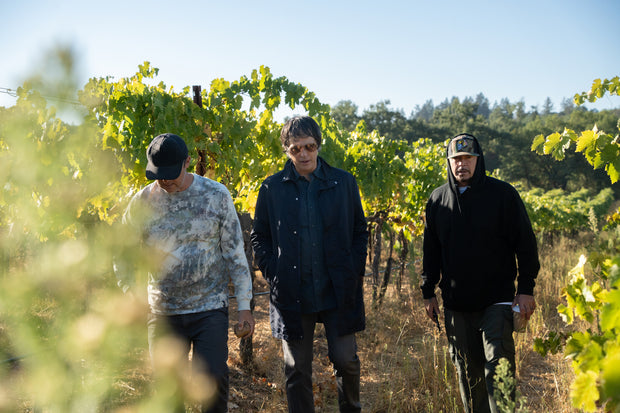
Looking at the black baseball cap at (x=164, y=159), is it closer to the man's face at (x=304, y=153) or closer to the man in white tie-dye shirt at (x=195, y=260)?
the man in white tie-dye shirt at (x=195, y=260)

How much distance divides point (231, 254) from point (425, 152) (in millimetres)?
6397

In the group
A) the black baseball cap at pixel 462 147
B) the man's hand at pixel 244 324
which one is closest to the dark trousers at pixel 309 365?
the man's hand at pixel 244 324

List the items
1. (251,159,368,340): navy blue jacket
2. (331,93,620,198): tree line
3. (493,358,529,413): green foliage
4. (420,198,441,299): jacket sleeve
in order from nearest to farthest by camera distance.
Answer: (493,358,529,413): green foliage → (251,159,368,340): navy blue jacket → (420,198,441,299): jacket sleeve → (331,93,620,198): tree line

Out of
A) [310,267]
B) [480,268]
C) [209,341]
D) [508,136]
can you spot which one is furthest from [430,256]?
[508,136]

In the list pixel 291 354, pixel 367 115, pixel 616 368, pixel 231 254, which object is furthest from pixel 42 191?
pixel 367 115

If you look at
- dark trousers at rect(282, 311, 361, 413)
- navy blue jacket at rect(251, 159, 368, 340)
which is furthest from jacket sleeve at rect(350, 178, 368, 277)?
dark trousers at rect(282, 311, 361, 413)

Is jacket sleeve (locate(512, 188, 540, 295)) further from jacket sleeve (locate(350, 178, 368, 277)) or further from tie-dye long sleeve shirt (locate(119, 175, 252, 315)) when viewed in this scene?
tie-dye long sleeve shirt (locate(119, 175, 252, 315))

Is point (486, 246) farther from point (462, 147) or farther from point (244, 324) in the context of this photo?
point (244, 324)

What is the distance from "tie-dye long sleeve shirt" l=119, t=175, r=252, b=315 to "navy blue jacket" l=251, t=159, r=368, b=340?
204 mm

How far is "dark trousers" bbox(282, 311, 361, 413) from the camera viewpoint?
7.79ft

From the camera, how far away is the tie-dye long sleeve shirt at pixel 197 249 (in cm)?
214

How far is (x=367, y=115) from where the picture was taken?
5291 cm

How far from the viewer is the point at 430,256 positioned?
2824mm

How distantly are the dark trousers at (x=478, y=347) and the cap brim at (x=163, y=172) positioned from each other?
1729mm
